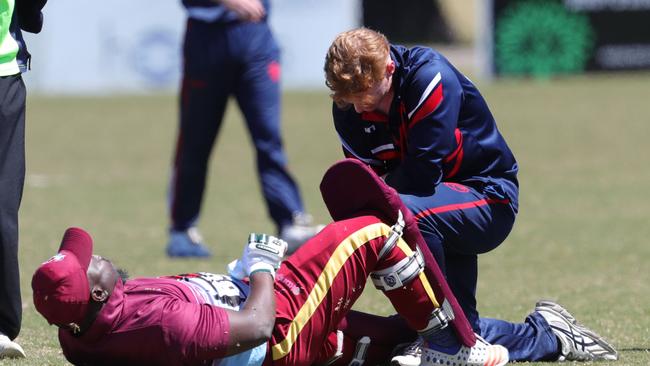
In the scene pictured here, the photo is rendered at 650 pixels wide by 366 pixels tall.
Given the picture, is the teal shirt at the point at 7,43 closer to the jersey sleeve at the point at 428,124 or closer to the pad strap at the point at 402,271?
the jersey sleeve at the point at 428,124

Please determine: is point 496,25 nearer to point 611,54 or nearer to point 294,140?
point 611,54

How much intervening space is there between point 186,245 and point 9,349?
3529 millimetres

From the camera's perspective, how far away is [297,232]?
8539mm

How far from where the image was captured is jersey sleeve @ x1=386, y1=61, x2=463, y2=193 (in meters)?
4.78

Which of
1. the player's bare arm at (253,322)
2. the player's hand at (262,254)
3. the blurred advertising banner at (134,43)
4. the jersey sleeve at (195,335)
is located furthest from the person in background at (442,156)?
the blurred advertising banner at (134,43)

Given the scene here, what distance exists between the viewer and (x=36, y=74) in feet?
69.9

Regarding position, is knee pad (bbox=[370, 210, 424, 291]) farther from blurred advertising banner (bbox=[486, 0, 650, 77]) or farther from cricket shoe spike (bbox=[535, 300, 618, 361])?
blurred advertising banner (bbox=[486, 0, 650, 77])

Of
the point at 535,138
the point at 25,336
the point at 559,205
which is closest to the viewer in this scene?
the point at 25,336

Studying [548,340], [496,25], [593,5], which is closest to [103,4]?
[496,25]

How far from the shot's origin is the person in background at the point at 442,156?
473 cm

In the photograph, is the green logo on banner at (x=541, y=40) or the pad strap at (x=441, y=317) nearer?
the pad strap at (x=441, y=317)

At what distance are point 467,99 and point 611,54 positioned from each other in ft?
56.7

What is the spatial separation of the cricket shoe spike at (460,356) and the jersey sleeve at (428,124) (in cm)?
61

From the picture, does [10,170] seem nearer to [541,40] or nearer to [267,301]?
[267,301]
